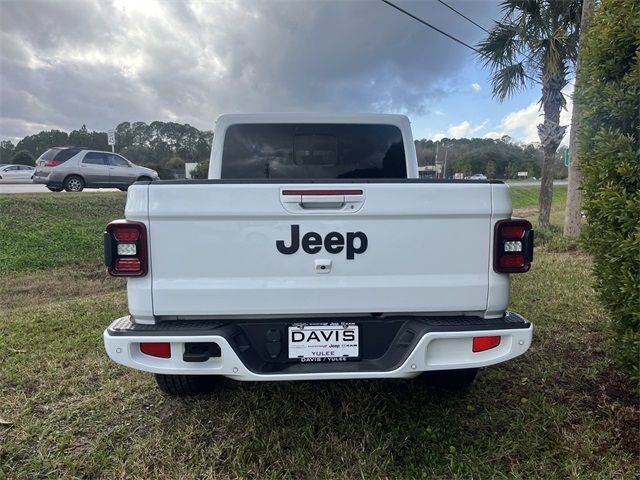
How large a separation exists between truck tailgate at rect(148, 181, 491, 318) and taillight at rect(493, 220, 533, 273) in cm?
6

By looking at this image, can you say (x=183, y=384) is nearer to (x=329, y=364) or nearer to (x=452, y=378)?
(x=329, y=364)

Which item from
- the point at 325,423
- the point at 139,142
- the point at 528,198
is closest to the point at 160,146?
the point at 139,142

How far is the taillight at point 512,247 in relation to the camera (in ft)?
7.58

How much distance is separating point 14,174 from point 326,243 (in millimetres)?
32522

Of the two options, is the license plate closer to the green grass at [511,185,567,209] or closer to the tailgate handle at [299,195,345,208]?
the tailgate handle at [299,195,345,208]

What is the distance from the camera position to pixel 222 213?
2.21 m

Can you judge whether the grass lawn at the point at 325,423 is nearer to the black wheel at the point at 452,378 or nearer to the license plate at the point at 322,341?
the black wheel at the point at 452,378

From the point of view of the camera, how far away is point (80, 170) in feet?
48.8

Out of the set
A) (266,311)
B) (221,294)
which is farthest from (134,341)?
(266,311)

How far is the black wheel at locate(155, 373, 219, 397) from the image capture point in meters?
2.97

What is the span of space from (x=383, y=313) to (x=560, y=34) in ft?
33.8

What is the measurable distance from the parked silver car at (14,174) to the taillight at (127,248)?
30576mm

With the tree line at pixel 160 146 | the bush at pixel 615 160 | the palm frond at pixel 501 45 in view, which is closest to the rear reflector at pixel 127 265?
the bush at pixel 615 160

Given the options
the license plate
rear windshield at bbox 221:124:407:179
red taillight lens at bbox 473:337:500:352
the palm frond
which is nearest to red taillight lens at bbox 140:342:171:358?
the license plate
